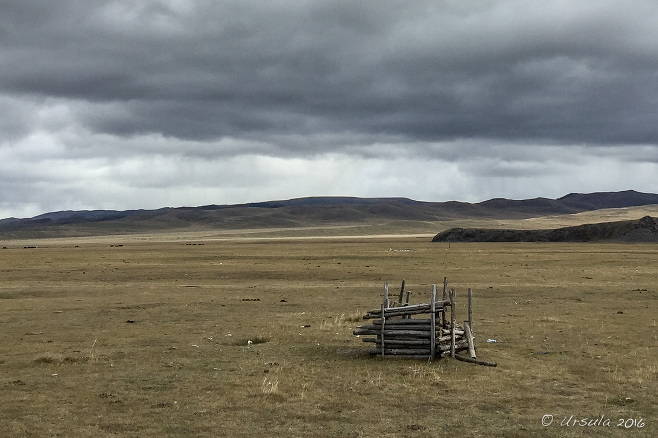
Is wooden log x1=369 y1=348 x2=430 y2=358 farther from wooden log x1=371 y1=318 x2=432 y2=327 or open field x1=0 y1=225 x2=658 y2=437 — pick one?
wooden log x1=371 y1=318 x2=432 y2=327

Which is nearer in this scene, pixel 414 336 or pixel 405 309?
pixel 414 336

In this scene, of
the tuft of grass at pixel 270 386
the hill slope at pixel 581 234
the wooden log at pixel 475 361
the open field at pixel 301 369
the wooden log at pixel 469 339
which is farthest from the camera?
the hill slope at pixel 581 234

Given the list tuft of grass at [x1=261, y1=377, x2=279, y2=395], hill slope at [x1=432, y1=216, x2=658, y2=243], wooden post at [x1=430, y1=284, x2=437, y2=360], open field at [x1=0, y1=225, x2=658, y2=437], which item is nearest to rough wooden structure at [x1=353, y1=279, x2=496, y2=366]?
wooden post at [x1=430, y1=284, x2=437, y2=360]

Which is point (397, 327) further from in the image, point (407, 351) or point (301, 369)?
point (301, 369)

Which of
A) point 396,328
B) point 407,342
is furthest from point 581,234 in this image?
point 407,342

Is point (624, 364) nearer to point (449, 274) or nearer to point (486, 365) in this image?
point (486, 365)

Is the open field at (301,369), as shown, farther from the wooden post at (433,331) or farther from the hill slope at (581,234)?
the hill slope at (581,234)

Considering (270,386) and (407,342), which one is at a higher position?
(407,342)

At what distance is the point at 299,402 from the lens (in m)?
14.1

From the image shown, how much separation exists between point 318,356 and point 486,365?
4939 millimetres

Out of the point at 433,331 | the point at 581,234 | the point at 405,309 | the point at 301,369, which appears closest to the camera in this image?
the point at 301,369

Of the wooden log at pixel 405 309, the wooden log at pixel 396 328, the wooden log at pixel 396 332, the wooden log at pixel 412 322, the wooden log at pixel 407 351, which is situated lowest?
the wooden log at pixel 407 351

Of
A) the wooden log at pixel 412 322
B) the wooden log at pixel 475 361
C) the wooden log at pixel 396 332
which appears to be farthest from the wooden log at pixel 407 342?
the wooden log at pixel 475 361

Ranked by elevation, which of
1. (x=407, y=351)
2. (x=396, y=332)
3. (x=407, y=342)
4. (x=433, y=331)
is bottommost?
(x=407, y=351)
